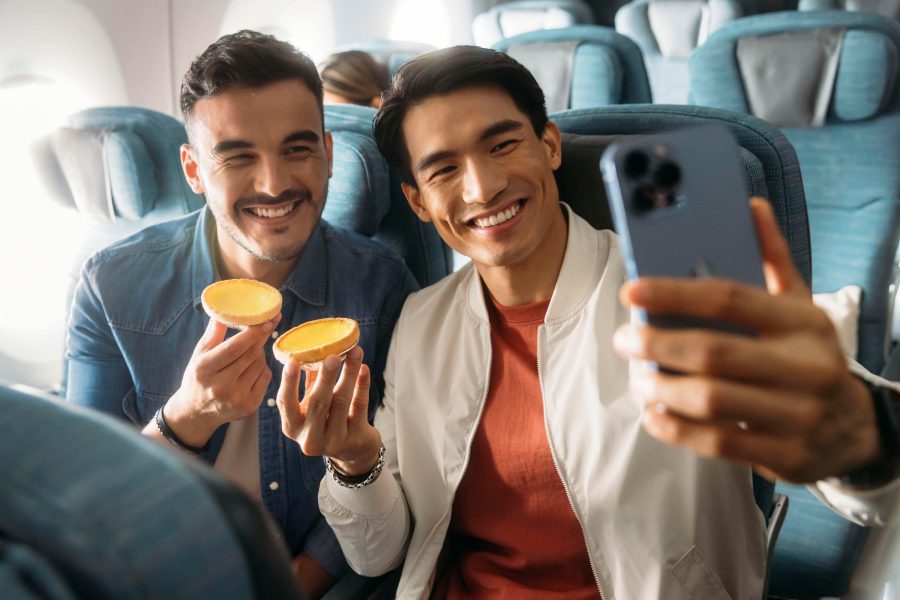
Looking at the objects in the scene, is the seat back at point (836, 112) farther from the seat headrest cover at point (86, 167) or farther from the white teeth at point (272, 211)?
the seat headrest cover at point (86, 167)

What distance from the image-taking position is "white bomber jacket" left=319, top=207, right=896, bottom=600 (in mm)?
1137

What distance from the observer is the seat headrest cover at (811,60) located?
1.99 metres

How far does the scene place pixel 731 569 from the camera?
1.17 m

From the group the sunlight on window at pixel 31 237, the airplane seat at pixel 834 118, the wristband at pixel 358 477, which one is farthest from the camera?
the sunlight on window at pixel 31 237

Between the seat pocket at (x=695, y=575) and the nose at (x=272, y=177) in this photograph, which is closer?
the seat pocket at (x=695, y=575)

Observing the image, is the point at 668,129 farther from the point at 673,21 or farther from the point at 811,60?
the point at 673,21

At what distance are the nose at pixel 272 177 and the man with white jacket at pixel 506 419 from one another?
206mm

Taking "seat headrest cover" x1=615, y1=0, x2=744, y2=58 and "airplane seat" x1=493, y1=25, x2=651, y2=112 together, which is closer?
"airplane seat" x1=493, y1=25, x2=651, y2=112

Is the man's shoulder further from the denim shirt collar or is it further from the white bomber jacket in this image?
the white bomber jacket

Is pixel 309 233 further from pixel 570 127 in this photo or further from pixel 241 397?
pixel 570 127

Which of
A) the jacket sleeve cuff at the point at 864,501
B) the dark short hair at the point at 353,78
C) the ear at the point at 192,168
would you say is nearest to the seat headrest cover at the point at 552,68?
the dark short hair at the point at 353,78

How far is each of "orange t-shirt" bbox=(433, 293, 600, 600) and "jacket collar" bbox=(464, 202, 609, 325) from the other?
56 mm

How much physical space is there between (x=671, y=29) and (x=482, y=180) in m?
4.74

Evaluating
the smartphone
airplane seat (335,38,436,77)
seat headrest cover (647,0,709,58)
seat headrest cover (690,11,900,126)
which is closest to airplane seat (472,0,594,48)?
seat headrest cover (647,0,709,58)
